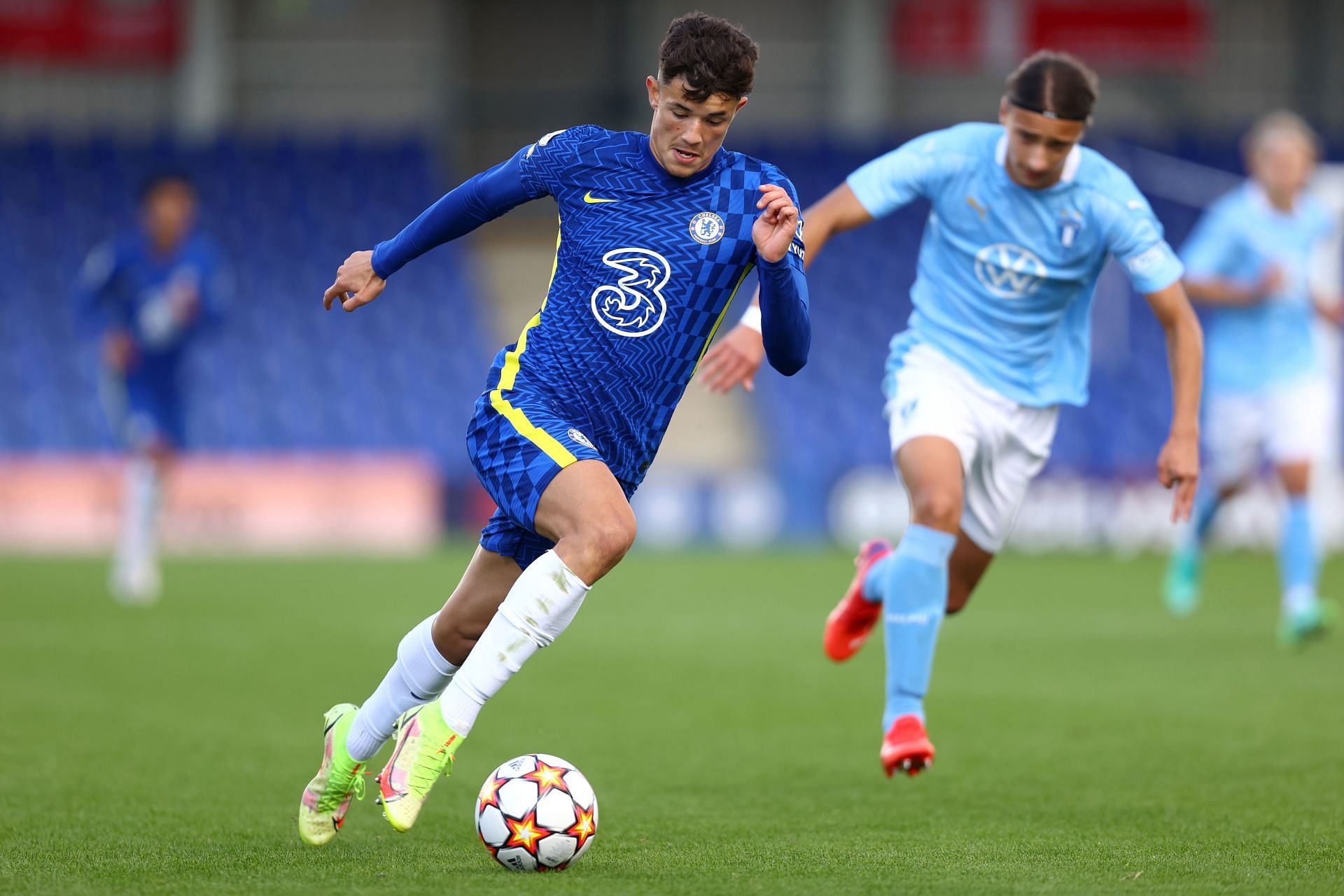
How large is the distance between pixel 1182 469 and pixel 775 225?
5.37 ft

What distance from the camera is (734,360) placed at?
199 inches

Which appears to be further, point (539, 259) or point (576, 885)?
point (539, 259)

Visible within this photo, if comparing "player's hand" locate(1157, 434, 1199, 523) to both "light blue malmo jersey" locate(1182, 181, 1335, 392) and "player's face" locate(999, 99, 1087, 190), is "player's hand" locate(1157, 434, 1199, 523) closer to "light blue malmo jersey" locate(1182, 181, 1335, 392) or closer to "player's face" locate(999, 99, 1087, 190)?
"player's face" locate(999, 99, 1087, 190)

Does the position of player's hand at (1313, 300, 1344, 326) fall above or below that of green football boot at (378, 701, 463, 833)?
above

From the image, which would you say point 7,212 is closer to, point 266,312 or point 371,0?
point 266,312

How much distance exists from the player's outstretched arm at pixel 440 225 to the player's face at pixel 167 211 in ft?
24.0

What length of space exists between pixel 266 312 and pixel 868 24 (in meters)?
9.09

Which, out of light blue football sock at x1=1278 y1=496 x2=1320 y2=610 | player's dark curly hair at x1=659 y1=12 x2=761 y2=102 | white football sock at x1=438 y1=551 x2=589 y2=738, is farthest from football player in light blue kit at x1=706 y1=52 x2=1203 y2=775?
light blue football sock at x1=1278 y1=496 x2=1320 y2=610

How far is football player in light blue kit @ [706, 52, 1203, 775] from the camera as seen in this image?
205 inches

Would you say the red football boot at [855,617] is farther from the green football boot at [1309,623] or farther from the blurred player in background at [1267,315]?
the blurred player in background at [1267,315]

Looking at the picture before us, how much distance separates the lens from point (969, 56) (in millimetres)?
21438

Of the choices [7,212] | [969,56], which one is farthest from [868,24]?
[7,212]

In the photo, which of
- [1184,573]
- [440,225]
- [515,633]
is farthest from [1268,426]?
[515,633]

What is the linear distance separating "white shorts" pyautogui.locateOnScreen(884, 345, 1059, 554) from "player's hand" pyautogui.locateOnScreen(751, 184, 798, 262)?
Result: 1384 millimetres
